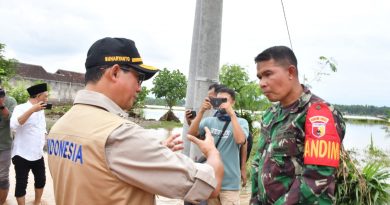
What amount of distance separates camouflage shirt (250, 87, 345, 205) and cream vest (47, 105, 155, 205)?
945mm

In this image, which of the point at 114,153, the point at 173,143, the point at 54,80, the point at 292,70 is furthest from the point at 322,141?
the point at 54,80

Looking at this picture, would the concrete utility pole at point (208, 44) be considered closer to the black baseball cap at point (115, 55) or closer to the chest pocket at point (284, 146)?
the chest pocket at point (284, 146)

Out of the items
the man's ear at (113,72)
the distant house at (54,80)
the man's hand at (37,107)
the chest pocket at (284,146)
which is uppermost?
the distant house at (54,80)

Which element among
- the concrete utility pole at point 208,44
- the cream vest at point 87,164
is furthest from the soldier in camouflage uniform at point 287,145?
the concrete utility pole at point 208,44

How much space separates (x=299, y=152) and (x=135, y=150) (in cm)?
116

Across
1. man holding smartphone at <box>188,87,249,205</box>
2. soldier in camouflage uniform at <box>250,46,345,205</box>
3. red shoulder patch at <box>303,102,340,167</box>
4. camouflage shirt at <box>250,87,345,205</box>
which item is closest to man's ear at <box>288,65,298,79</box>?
soldier in camouflage uniform at <box>250,46,345,205</box>

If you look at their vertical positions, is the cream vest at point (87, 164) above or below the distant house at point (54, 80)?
below

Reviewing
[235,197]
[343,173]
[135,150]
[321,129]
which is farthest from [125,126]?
[235,197]

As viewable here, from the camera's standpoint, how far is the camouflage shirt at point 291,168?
7.12ft

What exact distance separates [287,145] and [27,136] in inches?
160

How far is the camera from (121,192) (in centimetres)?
159

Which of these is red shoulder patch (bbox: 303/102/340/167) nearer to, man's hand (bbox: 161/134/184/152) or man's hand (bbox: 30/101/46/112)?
man's hand (bbox: 161/134/184/152)

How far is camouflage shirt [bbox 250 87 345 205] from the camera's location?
2.17 m

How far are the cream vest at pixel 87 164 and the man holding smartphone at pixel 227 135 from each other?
228cm
